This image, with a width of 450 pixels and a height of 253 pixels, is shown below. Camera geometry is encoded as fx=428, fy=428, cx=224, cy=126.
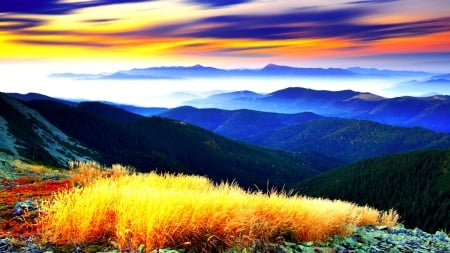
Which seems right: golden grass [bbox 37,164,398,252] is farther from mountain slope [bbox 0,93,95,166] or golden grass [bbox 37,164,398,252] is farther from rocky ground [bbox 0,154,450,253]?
mountain slope [bbox 0,93,95,166]

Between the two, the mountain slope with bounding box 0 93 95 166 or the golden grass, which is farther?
the mountain slope with bounding box 0 93 95 166

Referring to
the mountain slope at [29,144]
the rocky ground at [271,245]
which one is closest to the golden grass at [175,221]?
the rocky ground at [271,245]

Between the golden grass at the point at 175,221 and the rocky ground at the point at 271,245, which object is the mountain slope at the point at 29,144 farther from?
the golden grass at the point at 175,221

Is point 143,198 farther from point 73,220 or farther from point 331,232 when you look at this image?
point 331,232

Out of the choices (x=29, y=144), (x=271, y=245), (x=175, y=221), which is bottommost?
(x=29, y=144)

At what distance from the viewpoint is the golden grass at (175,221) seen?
31.6 feet

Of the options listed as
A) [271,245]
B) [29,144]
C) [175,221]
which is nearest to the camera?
[175,221]

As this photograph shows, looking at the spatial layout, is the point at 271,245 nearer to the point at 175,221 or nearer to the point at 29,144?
the point at 175,221

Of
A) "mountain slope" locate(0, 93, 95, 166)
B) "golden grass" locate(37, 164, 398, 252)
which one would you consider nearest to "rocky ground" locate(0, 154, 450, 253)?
"golden grass" locate(37, 164, 398, 252)

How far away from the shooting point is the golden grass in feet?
31.6

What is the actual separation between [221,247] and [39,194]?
919cm

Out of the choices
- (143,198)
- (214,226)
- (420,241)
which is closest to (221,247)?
(214,226)

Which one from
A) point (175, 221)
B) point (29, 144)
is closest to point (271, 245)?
point (175, 221)

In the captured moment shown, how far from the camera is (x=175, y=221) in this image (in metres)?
9.80
